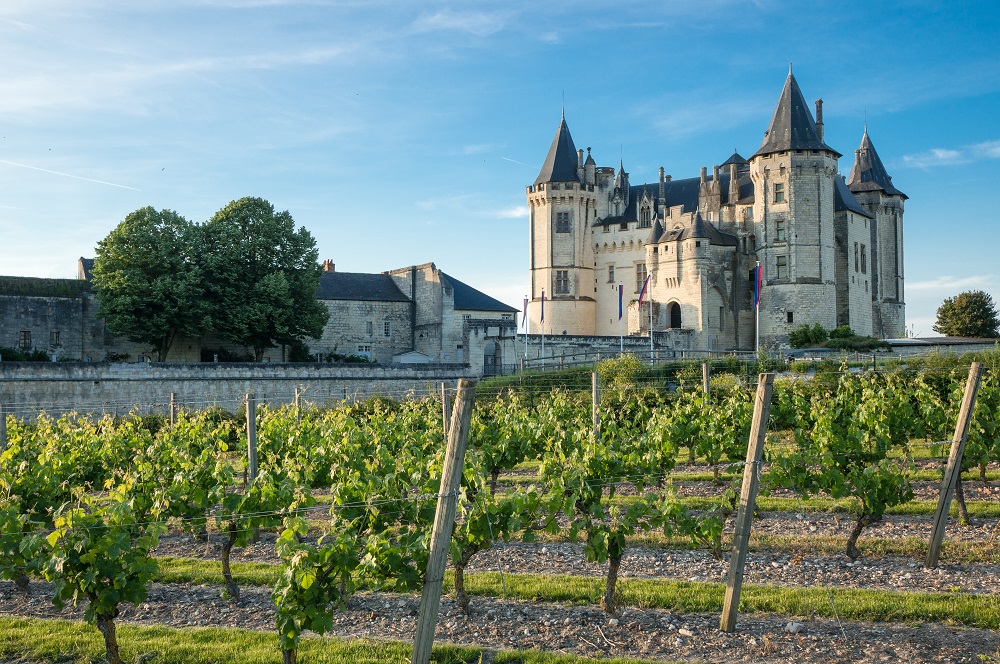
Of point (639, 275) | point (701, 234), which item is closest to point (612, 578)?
point (701, 234)

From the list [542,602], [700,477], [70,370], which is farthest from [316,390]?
[542,602]

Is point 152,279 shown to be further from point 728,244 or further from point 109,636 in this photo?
point 109,636

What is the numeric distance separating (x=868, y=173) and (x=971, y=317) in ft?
38.4

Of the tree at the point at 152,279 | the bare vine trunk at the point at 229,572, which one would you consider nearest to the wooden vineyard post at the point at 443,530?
the bare vine trunk at the point at 229,572

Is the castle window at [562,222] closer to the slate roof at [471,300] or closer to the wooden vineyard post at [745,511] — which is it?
the slate roof at [471,300]

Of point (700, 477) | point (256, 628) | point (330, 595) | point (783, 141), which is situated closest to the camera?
point (330, 595)

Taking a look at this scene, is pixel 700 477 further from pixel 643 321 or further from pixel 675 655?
pixel 643 321

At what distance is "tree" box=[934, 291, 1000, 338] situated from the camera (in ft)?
181

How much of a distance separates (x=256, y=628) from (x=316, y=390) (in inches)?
907

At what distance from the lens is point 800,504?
11734mm

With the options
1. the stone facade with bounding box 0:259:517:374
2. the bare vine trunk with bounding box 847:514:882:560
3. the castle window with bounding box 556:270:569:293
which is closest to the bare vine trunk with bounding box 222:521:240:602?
the bare vine trunk with bounding box 847:514:882:560

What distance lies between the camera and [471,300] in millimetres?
46438

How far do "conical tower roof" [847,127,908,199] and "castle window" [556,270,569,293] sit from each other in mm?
18353

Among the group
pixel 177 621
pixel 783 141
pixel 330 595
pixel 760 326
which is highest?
pixel 783 141
